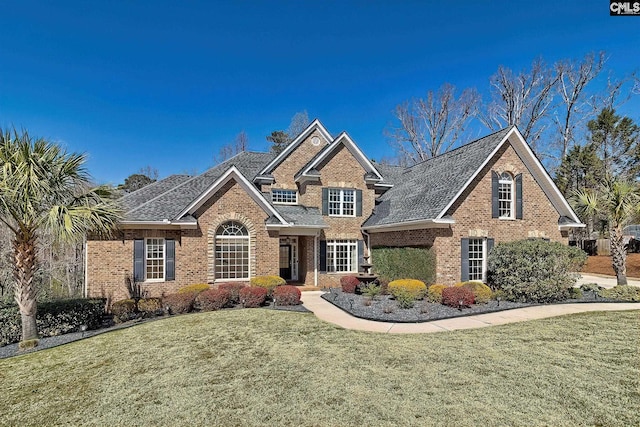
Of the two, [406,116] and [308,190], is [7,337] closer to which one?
[308,190]

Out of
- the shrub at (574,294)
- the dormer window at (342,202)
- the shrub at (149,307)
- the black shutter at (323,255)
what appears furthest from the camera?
the dormer window at (342,202)

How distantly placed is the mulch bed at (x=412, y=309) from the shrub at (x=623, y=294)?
475mm

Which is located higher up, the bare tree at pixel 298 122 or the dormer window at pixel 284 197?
the bare tree at pixel 298 122

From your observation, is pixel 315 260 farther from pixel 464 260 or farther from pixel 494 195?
pixel 494 195

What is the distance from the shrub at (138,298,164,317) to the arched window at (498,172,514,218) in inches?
604

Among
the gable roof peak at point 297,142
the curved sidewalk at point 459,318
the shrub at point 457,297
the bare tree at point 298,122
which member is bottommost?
the curved sidewalk at point 459,318

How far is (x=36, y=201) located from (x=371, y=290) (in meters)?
11.8

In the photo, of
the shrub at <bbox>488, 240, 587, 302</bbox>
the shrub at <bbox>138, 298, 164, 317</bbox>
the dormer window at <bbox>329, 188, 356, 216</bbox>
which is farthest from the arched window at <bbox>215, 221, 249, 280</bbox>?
the shrub at <bbox>488, 240, 587, 302</bbox>

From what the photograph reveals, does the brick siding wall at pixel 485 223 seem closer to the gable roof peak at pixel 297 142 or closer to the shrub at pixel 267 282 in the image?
the shrub at pixel 267 282

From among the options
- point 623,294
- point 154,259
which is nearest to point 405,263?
point 623,294

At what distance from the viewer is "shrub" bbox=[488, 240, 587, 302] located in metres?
13.2

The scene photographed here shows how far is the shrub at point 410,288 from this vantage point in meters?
13.6

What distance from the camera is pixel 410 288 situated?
13.8 meters

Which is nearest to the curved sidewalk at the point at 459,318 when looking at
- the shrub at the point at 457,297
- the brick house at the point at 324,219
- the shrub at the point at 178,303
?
the shrub at the point at 457,297
